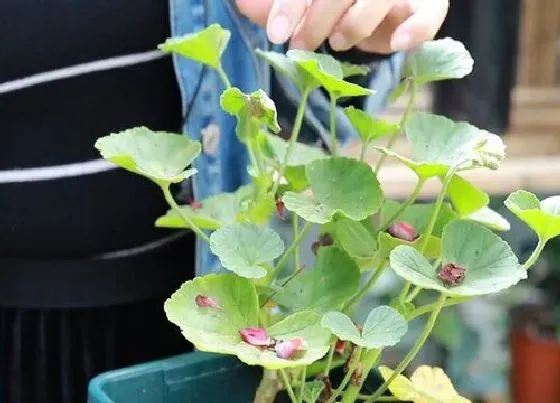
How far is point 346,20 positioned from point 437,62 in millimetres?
44

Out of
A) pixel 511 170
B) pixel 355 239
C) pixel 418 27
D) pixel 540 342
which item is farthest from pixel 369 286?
pixel 540 342

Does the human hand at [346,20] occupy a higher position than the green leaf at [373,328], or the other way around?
the human hand at [346,20]

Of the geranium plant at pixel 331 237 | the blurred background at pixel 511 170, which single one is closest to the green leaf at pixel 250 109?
the geranium plant at pixel 331 237

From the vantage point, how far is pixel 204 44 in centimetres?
40

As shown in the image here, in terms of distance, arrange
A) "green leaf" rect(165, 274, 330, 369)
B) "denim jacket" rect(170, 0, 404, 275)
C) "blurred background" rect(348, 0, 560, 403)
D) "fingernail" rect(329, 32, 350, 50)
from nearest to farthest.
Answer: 1. "green leaf" rect(165, 274, 330, 369)
2. "fingernail" rect(329, 32, 350, 50)
3. "denim jacket" rect(170, 0, 404, 275)
4. "blurred background" rect(348, 0, 560, 403)

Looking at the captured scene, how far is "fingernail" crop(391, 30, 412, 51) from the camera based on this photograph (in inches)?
A: 16.5

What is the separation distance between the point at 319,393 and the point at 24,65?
0.86 feet

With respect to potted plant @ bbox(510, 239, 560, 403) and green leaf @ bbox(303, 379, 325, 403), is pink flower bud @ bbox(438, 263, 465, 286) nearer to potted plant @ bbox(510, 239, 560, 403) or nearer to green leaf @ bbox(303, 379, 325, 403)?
green leaf @ bbox(303, 379, 325, 403)

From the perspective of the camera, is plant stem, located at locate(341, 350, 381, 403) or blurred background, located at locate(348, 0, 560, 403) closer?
plant stem, located at locate(341, 350, 381, 403)

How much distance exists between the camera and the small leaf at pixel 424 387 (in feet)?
1.22

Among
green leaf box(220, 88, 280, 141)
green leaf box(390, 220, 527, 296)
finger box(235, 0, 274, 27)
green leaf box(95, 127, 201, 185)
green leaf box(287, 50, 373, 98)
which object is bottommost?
green leaf box(390, 220, 527, 296)

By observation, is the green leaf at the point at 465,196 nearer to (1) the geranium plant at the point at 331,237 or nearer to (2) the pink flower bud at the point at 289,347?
(1) the geranium plant at the point at 331,237

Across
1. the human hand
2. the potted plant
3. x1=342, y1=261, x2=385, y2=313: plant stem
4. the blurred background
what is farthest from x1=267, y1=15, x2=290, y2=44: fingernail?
the potted plant

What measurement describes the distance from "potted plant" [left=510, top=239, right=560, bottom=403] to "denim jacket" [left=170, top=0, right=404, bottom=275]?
0.87m
